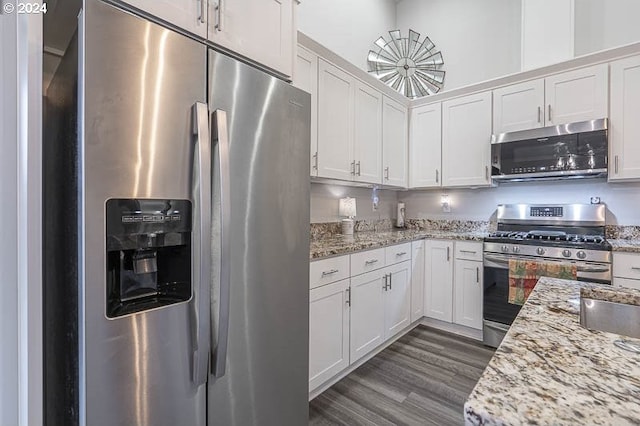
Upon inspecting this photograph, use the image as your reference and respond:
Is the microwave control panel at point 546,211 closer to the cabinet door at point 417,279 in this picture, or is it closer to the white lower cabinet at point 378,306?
the cabinet door at point 417,279

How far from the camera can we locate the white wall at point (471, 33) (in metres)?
3.20

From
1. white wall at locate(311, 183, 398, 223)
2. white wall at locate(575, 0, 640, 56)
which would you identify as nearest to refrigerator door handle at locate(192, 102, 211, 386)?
white wall at locate(311, 183, 398, 223)

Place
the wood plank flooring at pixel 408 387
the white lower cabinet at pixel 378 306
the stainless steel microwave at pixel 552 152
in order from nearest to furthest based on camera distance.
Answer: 1. the wood plank flooring at pixel 408 387
2. the white lower cabinet at pixel 378 306
3. the stainless steel microwave at pixel 552 152

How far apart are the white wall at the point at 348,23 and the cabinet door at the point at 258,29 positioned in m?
1.26

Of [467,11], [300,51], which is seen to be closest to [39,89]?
[300,51]

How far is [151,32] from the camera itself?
0.92 m

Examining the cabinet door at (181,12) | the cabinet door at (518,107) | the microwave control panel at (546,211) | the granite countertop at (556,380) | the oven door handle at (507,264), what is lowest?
the oven door handle at (507,264)

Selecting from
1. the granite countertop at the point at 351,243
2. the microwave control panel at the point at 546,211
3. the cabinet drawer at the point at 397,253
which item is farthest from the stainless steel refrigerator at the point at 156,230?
the microwave control panel at the point at 546,211

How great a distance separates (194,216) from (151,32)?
1.84 feet

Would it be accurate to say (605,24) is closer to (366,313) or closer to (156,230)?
(366,313)

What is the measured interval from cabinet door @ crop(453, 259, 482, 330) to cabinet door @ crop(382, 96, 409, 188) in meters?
1.03

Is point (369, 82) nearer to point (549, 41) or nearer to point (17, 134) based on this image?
point (549, 41)

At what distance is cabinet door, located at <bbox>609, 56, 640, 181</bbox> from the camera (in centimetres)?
232

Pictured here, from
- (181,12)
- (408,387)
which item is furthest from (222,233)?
(408,387)
